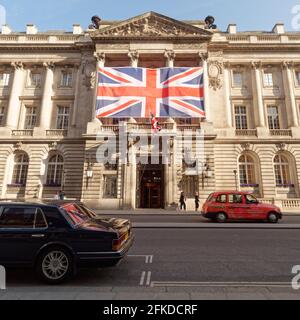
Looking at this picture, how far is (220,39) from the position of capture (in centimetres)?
2745

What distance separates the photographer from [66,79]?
28.2 meters

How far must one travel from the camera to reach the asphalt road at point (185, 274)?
399 centimetres

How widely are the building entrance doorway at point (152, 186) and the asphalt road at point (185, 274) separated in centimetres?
1584

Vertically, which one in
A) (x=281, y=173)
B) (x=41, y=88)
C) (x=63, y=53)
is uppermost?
(x=63, y=53)

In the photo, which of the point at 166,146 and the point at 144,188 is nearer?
the point at 166,146

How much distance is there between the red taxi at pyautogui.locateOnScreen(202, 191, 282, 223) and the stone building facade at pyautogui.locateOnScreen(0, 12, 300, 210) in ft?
27.3

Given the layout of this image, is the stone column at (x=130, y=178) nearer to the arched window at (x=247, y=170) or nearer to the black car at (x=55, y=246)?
the arched window at (x=247, y=170)

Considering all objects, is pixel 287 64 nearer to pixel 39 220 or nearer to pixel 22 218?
pixel 39 220

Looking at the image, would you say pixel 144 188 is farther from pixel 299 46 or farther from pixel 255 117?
pixel 299 46

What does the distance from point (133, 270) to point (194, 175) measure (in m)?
18.3

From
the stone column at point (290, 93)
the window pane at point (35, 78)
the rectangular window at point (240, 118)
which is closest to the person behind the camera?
the stone column at point (290, 93)

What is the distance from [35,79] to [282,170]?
31151 mm

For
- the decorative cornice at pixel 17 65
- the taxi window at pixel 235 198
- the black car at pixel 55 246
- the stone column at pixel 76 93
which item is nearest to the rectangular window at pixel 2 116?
the decorative cornice at pixel 17 65
